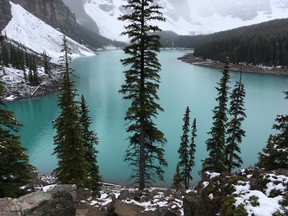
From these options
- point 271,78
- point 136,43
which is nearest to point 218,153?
point 136,43

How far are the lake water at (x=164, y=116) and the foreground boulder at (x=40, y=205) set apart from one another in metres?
16.8

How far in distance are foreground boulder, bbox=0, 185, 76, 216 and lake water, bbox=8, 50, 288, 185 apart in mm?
16774

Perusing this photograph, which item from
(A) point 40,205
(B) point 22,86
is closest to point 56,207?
(A) point 40,205

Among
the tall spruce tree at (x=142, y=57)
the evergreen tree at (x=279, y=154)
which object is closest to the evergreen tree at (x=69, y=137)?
the tall spruce tree at (x=142, y=57)

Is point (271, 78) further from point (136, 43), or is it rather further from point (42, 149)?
point (136, 43)

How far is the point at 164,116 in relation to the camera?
61.5 meters

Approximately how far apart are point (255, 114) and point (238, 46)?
107 m

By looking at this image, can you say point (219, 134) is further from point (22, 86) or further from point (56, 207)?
point (22, 86)

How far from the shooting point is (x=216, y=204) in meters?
8.38

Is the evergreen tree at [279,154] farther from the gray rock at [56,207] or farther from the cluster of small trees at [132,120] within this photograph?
Result: the gray rock at [56,207]

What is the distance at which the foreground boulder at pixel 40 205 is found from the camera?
9212 millimetres

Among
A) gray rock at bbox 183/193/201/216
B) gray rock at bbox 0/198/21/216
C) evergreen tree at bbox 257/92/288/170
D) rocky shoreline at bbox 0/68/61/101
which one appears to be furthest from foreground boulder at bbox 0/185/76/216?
rocky shoreline at bbox 0/68/61/101

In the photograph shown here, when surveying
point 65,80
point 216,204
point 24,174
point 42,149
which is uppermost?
point 65,80

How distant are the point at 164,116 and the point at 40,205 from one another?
52.4 metres
